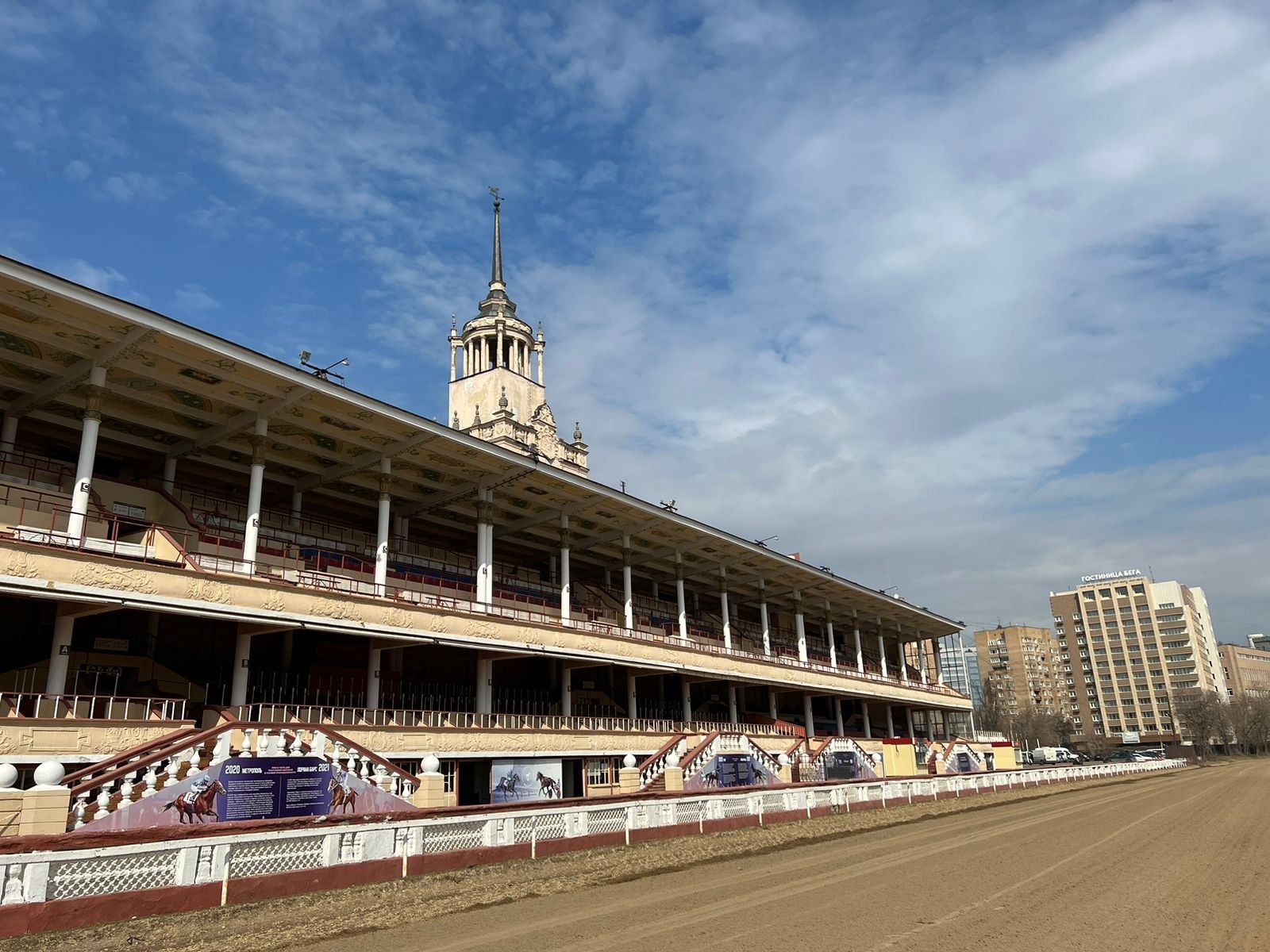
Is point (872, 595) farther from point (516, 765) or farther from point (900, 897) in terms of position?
point (900, 897)

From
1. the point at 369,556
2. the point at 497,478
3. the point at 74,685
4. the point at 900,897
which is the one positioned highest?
the point at 497,478

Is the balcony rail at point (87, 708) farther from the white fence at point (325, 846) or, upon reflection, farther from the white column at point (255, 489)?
the white fence at point (325, 846)

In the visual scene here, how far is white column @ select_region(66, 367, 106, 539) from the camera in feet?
66.7

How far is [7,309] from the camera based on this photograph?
66.4ft

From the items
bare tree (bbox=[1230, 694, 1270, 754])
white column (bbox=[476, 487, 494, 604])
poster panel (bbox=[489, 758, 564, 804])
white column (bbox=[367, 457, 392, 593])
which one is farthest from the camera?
bare tree (bbox=[1230, 694, 1270, 754])

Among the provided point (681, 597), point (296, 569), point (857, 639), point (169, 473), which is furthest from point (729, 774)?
point (857, 639)

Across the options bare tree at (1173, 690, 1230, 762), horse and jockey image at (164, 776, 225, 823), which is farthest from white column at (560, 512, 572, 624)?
bare tree at (1173, 690, 1230, 762)

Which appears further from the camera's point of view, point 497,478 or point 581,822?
point 497,478

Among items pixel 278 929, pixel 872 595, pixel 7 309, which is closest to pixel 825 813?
pixel 278 929

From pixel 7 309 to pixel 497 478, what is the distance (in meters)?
15.5

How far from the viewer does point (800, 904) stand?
1146cm

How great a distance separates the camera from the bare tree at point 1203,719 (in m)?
116

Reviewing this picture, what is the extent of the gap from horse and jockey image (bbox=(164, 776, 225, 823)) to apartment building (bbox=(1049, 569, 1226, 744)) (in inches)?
5930

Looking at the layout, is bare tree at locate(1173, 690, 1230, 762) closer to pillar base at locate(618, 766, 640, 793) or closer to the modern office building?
the modern office building
